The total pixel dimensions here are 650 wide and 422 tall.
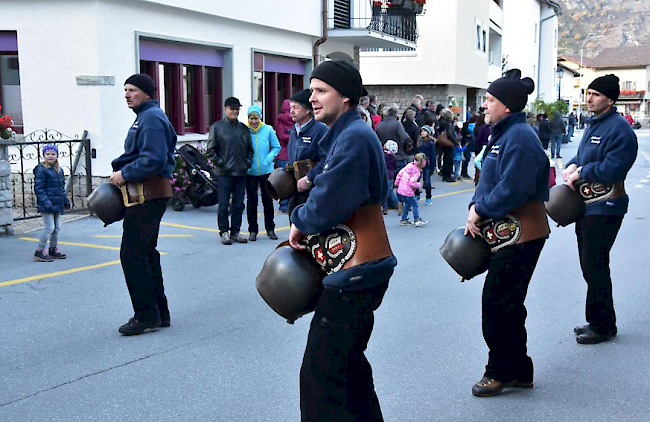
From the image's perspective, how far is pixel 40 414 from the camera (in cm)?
431

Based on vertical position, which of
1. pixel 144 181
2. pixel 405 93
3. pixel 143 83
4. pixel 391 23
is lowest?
pixel 144 181

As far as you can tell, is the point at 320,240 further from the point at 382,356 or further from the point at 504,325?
the point at 382,356

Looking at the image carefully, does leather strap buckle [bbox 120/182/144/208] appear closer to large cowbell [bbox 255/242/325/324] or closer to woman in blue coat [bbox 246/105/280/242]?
large cowbell [bbox 255/242/325/324]

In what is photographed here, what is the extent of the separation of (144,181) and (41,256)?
3377mm

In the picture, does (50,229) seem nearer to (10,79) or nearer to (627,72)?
(10,79)

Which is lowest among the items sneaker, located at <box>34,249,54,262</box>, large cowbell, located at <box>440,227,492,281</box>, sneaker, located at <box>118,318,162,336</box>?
sneaker, located at <box>118,318,162,336</box>

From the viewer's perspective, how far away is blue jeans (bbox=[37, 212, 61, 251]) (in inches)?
327

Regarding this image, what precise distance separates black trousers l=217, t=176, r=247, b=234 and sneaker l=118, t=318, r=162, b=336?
3.93 meters

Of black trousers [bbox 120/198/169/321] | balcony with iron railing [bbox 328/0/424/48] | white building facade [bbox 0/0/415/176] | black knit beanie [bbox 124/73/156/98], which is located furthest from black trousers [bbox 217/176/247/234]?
balcony with iron railing [bbox 328/0/424/48]

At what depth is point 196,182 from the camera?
12.3 meters

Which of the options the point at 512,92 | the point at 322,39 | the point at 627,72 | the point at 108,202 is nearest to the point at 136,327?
the point at 108,202

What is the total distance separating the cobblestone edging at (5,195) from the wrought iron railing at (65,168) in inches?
65.4

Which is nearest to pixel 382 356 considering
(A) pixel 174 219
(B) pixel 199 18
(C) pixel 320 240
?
(C) pixel 320 240

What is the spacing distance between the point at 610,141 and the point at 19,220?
8.22 metres
